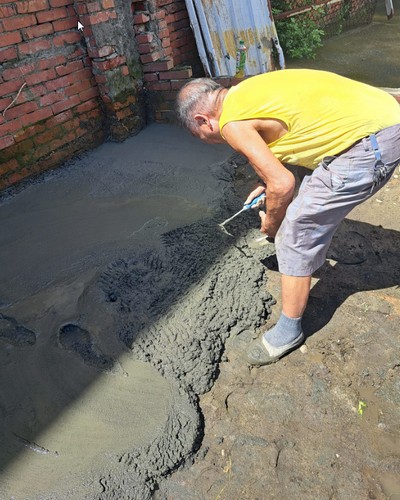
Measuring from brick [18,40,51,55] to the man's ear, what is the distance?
72.1 inches

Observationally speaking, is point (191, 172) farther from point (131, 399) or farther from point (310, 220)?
point (131, 399)

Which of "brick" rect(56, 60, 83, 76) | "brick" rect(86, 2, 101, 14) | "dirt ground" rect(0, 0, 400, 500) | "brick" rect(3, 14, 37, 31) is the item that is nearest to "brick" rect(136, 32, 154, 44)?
"brick" rect(86, 2, 101, 14)

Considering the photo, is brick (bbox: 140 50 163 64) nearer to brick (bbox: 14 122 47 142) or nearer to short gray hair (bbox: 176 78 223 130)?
brick (bbox: 14 122 47 142)

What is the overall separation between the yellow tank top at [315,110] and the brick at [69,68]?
1.99 meters

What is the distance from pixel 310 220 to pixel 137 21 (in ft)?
9.28

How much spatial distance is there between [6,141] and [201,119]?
70.0 inches

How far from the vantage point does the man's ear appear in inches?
81.5

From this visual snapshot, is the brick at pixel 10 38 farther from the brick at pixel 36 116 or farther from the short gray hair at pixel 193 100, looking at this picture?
the short gray hair at pixel 193 100

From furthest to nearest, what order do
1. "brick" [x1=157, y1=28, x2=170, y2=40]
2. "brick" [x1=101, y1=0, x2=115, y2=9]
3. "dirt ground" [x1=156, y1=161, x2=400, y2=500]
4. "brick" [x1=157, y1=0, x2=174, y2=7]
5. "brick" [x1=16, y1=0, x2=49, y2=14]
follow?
"brick" [x1=157, y1=0, x2=174, y2=7] < "brick" [x1=157, y1=28, x2=170, y2=40] < "brick" [x1=101, y1=0, x2=115, y2=9] < "brick" [x1=16, y1=0, x2=49, y2=14] < "dirt ground" [x1=156, y1=161, x2=400, y2=500]

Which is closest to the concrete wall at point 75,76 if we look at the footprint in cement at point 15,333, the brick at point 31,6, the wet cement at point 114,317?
the brick at point 31,6

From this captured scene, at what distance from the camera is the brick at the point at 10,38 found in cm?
299

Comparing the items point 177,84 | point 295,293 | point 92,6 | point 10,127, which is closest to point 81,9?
point 92,6

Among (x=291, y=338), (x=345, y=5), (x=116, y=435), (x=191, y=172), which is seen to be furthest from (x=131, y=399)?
(x=345, y=5)

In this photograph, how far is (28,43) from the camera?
315 centimetres
